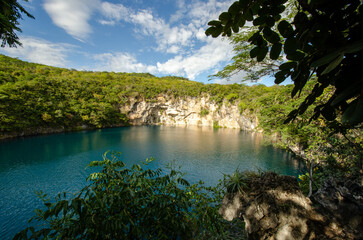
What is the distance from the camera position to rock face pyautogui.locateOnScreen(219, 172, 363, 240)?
238 centimetres

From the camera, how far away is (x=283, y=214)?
8.90 feet

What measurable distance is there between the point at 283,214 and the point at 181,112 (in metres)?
51.7

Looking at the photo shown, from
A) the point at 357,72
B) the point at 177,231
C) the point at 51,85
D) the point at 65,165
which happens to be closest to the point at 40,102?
the point at 51,85

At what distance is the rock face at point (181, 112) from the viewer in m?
46.2

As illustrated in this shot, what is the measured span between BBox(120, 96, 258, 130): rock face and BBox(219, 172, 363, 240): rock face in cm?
4234

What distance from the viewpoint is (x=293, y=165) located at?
12688 millimetres

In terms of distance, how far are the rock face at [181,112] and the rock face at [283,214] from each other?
1667 inches

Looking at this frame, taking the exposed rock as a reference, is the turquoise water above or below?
below

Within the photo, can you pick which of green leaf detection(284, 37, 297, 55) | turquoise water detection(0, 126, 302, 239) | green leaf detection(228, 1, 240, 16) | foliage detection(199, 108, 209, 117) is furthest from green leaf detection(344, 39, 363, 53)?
foliage detection(199, 108, 209, 117)

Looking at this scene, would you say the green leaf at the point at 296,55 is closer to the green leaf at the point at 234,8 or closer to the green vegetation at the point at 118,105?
the green leaf at the point at 234,8

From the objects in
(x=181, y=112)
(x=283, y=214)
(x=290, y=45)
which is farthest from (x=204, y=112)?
(x=290, y=45)

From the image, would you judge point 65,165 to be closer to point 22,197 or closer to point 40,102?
point 22,197

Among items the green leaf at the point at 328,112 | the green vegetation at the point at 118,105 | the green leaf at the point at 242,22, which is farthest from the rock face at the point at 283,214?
the green leaf at the point at 242,22

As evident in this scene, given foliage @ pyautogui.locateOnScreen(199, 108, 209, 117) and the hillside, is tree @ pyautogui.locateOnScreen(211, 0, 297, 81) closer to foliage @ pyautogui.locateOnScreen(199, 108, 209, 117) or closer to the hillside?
the hillside
